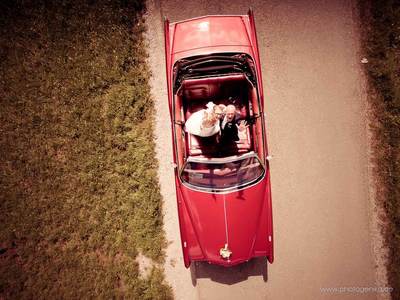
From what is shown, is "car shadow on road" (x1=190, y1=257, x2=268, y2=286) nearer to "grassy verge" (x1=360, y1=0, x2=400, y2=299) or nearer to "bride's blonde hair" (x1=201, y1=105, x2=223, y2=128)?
"grassy verge" (x1=360, y1=0, x2=400, y2=299)

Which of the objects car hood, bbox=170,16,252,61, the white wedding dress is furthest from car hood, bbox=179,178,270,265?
car hood, bbox=170,16,252,61

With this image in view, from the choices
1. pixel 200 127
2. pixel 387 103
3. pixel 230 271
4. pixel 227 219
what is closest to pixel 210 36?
pixel 200 127

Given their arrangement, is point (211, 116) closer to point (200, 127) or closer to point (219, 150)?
point (200, 127)

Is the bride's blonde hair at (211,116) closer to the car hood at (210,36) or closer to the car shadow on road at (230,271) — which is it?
the car hood at (210,36)

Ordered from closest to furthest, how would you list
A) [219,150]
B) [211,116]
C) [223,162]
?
[211,116] < [223,162] < [219,150]

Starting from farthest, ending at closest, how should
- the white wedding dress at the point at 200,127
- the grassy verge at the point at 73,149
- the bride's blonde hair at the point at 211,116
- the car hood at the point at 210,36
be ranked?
the grassy verge at the point at 73,149 < the car hood at the point at 210,36 < the white wedding dress at the point at 200,127 < the bride's blonde hair at the point at 211,116

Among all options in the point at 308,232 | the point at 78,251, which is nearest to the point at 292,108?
the point at 308,232

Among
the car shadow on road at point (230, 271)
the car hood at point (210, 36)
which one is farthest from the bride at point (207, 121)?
the car shadow on road at point (230, 271)
